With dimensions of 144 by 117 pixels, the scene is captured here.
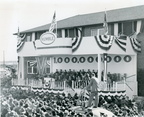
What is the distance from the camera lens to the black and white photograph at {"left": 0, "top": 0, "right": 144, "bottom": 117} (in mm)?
9906

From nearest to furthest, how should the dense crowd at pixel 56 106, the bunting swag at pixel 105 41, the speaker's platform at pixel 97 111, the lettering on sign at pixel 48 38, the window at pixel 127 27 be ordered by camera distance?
1. the dense crowd at pixel 56 106
2. the speaker's platform at pixel 97 111
3. the bunting swag at pixel 105 41
4. the lettering on sign at pixel 48 38
5. the window at pixel 127 27

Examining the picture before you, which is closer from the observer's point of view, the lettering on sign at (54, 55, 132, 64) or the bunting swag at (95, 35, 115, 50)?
the bunting swag at (95, 35, 115, 50)

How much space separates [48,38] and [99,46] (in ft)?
10.6

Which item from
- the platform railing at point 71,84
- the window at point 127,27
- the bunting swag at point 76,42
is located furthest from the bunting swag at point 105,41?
the window at point 127,27

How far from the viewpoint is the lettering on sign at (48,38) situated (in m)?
16.3

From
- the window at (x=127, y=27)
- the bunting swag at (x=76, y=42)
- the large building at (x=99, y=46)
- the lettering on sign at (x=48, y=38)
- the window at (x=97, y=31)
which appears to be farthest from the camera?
the window at (x=97, y=31)

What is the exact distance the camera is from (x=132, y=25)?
16766 millimetres

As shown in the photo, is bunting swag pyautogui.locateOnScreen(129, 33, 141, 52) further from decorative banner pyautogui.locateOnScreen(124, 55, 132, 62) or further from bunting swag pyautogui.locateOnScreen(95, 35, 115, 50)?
bunting swag pyautogui.locateOnScreen(95, 35, 115, 50)

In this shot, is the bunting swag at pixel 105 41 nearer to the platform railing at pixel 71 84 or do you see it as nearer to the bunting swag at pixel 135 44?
the bunting swag at pixel 135 44

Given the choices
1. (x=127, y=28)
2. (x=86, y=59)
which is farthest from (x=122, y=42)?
(x=86, y=59)

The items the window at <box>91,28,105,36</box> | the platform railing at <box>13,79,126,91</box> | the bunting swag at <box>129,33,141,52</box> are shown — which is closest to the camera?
the platform railing at <box>13,79,126,91</box>

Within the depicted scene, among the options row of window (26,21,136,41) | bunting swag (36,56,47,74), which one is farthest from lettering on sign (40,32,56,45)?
bunting swag (36,56,47,74)

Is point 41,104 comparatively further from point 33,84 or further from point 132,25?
point 132,25

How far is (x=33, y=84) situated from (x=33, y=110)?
21.9 feet
